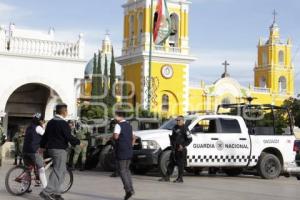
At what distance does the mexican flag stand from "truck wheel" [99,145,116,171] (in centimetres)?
1944

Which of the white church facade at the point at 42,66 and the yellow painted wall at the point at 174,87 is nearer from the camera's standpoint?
the white church facade at the point at 42,66

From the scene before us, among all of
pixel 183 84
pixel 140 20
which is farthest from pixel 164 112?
pixel 140 20

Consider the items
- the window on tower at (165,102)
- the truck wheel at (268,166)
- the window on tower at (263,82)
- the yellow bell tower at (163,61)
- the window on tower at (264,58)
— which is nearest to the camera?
the truck wheel at (268,166)

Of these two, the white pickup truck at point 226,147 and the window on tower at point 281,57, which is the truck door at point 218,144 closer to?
the white pickup truck at point 226,147

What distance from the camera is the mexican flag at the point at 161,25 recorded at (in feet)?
125

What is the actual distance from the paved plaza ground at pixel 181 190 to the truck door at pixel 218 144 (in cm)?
63

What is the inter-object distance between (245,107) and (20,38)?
438 inches

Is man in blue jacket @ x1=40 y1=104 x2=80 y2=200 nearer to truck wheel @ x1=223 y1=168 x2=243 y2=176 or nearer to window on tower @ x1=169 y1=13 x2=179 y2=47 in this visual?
truck wheel @ x1=223 y1=168 x2=243 y2=176

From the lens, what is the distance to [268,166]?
1753 cm

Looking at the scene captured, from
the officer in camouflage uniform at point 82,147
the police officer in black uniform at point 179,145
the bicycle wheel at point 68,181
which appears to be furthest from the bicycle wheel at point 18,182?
the officer in camouflage uniform at point 82,147

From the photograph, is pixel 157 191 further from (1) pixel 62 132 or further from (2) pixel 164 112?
(2) pixel 164 112

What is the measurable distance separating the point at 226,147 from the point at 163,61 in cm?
4575

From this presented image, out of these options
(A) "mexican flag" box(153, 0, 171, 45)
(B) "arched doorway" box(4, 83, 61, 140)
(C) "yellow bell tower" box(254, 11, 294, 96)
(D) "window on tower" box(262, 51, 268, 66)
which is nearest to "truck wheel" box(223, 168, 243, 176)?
(B) "arched doorway" box(4, 83, 61, 140)

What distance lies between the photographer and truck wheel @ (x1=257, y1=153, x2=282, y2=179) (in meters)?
17.4
